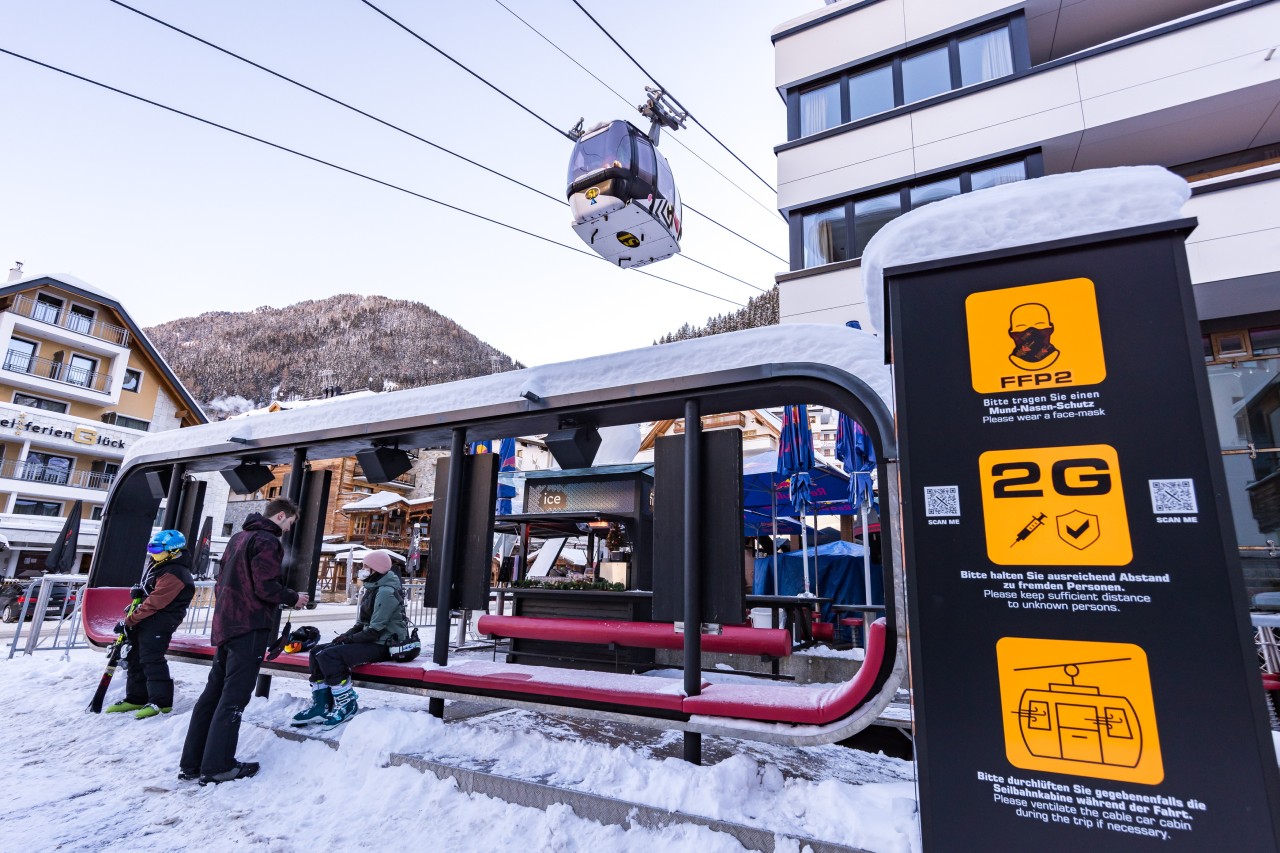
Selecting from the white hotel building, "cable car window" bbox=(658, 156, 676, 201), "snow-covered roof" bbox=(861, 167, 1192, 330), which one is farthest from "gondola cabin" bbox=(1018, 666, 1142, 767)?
the white hotel building

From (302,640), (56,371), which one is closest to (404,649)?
(302,640)

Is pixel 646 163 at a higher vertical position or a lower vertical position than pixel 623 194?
higher

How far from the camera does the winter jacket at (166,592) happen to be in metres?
5.84

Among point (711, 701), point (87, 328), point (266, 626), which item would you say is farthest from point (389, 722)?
point (87, 328)

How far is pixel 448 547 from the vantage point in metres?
5.65

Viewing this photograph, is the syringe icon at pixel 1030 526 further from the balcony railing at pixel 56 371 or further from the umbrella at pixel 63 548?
the balcony railing at pixel 56 371

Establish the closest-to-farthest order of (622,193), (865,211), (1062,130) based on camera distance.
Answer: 1. (622,193)
2. (1062,130)
3. (865,211)

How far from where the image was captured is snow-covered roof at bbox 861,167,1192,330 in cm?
230

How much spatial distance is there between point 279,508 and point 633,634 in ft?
14.1

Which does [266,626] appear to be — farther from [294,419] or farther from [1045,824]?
[1045,824]

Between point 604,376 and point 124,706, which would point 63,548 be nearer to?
point 124,706

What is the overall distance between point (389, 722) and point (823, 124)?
14.5 meters

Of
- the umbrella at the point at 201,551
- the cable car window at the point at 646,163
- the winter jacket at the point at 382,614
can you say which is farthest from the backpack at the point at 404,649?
the cable car window at the point at 646,163

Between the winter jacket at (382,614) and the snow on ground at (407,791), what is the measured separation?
0.81 m
